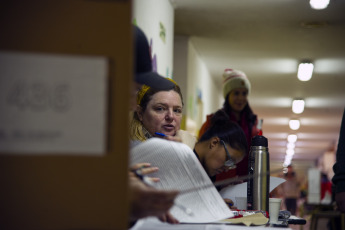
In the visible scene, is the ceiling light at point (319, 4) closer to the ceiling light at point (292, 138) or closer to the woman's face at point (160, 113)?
the woman's face at point (160, 113)

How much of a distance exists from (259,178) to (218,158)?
186 mm

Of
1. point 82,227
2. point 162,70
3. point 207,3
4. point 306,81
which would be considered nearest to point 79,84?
point 82,227

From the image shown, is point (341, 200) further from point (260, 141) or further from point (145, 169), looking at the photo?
point (145, 169)

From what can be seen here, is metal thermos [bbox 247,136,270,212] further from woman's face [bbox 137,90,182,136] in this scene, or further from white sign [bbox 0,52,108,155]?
white sign [bbox 0,52,108,155]

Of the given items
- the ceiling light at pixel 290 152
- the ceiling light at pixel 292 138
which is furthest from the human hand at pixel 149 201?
the ceiling light at pixel 290 152

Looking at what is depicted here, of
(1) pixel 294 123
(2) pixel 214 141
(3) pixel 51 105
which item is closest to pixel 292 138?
(1) pixel 294 123

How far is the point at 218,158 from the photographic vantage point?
159 centimetres

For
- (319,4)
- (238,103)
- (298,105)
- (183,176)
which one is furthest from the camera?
(298,105)

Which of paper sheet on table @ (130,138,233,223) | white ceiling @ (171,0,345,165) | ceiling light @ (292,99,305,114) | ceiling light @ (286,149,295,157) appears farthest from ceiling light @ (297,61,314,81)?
ceiling light @ (286,149,295,157)

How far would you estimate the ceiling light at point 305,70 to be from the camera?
634 cm

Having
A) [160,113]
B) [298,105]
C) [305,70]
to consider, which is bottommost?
[160,113]

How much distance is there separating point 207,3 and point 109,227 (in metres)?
4.00

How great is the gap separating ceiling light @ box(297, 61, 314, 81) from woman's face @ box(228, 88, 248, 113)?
310 cm

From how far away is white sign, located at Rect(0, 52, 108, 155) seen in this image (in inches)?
20.7
